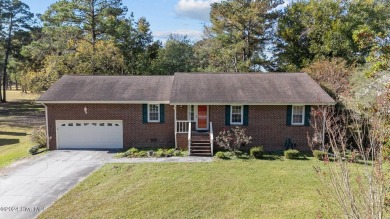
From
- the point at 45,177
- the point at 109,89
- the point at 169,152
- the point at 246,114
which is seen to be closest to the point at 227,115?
the point at 246,114

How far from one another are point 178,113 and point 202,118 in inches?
56.8

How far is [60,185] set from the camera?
1147 centimetres

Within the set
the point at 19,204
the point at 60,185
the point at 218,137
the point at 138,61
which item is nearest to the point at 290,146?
the point at 218,137

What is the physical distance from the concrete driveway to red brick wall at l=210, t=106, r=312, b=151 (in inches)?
251

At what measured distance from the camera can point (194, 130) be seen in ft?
57.6

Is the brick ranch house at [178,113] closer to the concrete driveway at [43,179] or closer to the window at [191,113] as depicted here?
the window at [191,113]

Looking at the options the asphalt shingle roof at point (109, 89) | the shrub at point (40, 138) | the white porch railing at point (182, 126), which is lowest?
the shrub at point (40, 138)

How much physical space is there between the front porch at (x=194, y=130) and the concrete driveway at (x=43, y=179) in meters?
4.01

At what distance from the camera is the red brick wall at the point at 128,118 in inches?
688

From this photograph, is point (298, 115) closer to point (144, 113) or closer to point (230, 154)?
point (230, 154)

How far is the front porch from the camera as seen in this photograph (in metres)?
16.1

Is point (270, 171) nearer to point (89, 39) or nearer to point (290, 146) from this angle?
point (290, 146)

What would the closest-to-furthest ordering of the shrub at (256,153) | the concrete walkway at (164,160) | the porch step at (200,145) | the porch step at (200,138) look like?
the concrete walkway at (164,160) < the shrub at (256,153) < the porch step at (200,145) < the porch step at (200,138)

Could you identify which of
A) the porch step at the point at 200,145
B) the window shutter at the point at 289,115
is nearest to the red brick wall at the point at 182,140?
the porch step at the point at 200,145
